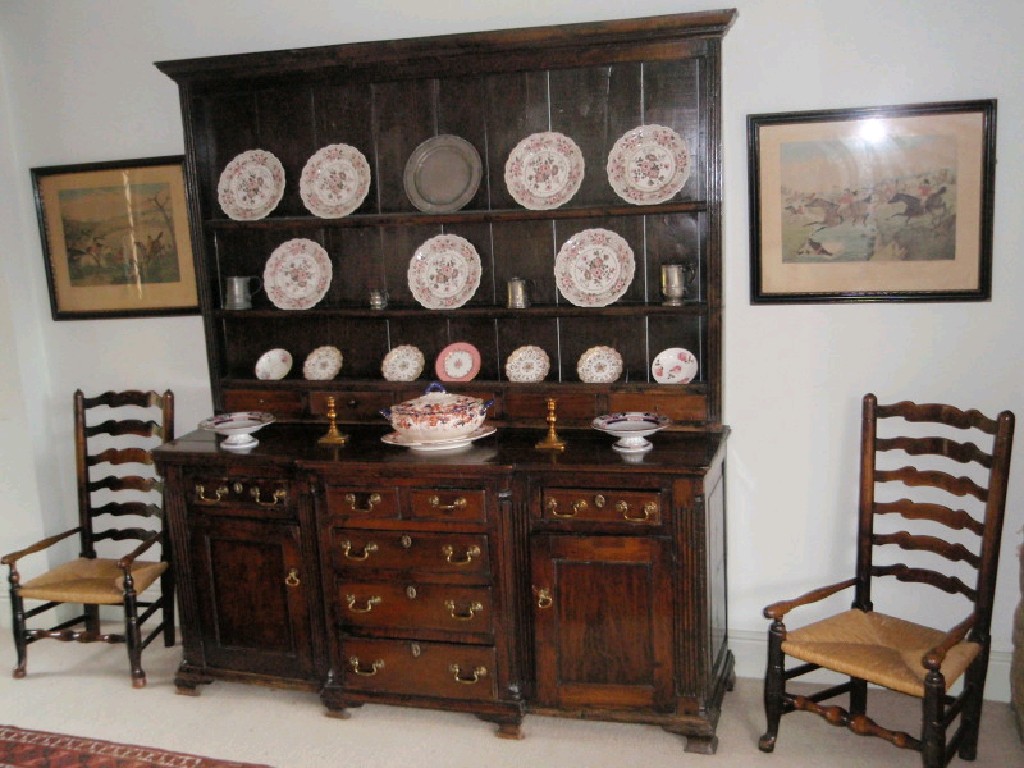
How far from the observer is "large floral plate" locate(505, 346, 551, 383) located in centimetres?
341

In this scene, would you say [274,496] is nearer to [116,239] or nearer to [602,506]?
[602,506]

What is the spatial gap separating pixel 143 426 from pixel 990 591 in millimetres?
3076

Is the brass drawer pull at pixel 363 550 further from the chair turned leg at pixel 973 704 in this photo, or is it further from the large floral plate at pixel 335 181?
the chair turned leg at pixel 973 704

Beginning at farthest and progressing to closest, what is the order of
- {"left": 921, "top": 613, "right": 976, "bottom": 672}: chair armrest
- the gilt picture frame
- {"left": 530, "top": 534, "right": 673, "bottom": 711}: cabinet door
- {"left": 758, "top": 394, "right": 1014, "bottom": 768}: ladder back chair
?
1. the gilt picture frame
2. {"left": 530, "top": 534, "right": 673, "bottom": 711}: cabinet door
3. {"left": 758, "top": 394, "right": 1014, "bottom": 768}: ladder back chair
4. {"left": 921, "top": 613, "right": 976, "bottom": 672}: chair armrest

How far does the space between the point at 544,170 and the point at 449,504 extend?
4.01 ft

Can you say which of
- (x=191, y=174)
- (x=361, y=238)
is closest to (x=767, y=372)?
(x=361, y=238)

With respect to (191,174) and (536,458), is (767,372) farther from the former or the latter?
(191,174)

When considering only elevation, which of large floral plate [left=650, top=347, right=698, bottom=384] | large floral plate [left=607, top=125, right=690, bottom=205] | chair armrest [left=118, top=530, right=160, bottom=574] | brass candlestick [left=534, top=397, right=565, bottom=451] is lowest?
chair armrest [left=118, top=530, right=160, bottom=574]

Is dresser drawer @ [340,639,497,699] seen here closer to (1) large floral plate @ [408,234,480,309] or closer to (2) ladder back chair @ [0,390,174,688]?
(2) ladder back chair @ [0,390,174,688]

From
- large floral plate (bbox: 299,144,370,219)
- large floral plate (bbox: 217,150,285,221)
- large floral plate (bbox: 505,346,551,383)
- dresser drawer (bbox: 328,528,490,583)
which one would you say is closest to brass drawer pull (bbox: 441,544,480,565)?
dresser drawer (bbox: 328,528,490,583)

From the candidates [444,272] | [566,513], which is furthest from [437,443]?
[444,272]

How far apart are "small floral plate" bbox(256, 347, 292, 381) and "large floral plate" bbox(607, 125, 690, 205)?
145 cm

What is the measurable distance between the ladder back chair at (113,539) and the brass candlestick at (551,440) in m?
1.46

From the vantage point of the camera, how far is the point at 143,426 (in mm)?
3732
